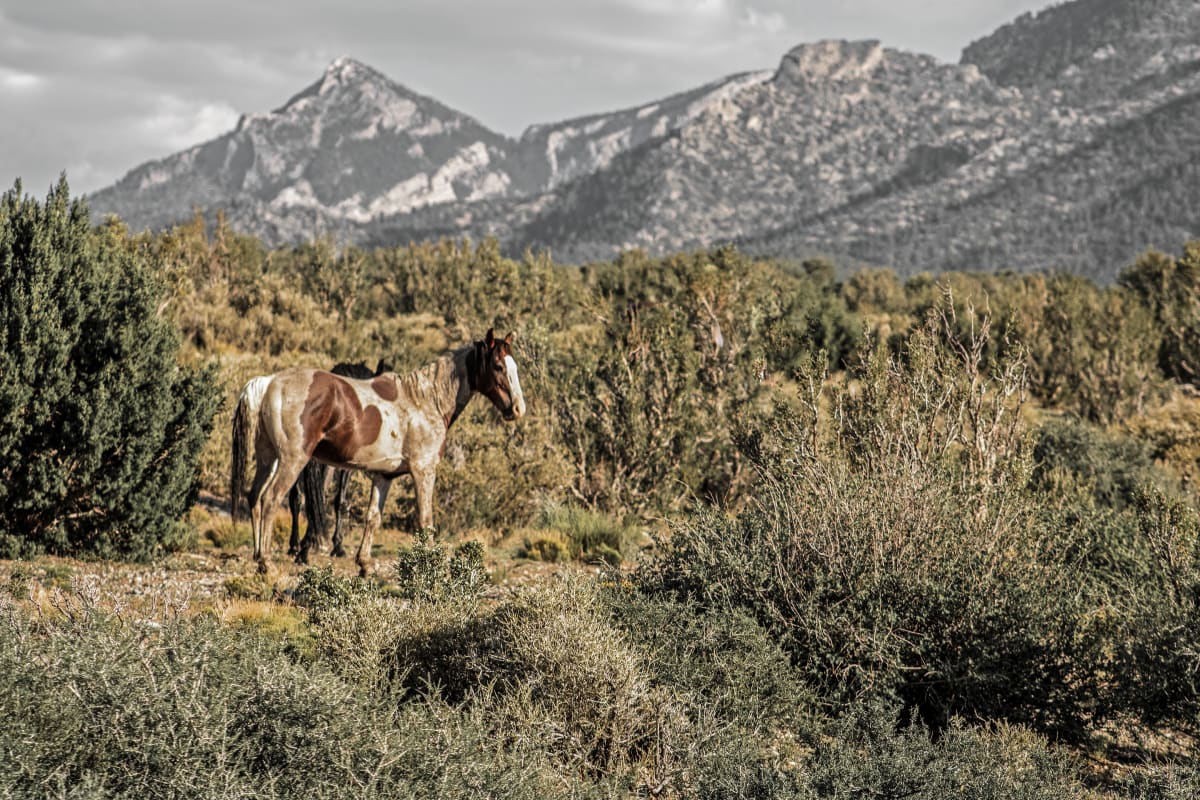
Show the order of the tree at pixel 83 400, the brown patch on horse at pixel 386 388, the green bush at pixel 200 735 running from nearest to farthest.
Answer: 1. the green bush at pixel 200 735
2. the tree at pixel 83 400
3. the brown patch on horse at pixel 386 388

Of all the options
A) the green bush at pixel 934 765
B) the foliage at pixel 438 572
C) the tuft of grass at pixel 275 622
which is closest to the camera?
the green bush at pixel 934 765

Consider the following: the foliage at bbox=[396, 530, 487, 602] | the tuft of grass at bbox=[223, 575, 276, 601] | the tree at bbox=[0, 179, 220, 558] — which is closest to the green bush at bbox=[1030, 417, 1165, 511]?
the foliage at bbox=[396, 530, 487, 602]

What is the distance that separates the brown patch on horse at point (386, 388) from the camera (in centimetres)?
850

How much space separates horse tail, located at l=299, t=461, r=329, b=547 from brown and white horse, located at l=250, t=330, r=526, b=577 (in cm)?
74

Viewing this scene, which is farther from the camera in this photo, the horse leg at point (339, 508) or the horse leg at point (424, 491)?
the horse leg at point (339, 508)

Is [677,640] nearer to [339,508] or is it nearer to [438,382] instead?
[438,382]

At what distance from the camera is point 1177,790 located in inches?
185

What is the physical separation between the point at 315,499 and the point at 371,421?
147cm

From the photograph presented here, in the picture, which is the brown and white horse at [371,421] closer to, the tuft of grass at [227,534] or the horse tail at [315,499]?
the horse tail at [315,499]

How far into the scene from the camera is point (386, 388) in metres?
8.55

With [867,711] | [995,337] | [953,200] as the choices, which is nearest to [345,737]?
[867,711]

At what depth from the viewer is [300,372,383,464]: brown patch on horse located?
807cm

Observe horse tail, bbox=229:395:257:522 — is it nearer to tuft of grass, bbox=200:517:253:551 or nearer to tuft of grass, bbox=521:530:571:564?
tuft of grass, bbox=200:517:253:551

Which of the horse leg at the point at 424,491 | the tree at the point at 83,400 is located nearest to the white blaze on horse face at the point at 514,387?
the horse leg at the point at 424,491
